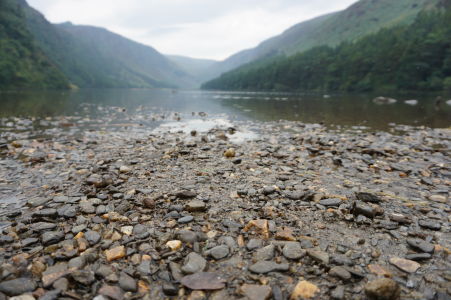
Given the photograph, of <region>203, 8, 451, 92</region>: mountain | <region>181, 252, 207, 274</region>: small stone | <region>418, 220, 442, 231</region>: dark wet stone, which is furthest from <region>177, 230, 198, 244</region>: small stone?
<region>203, 8, 451, 92</region>: mountain

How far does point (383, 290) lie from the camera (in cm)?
262

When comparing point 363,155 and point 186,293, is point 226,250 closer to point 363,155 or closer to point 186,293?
point 186,293

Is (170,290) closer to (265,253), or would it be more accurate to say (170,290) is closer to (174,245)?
(174,245)

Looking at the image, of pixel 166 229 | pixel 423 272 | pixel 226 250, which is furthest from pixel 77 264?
pixel 423 272

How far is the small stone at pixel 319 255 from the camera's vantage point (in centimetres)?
325

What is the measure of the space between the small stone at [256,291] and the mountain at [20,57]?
122m

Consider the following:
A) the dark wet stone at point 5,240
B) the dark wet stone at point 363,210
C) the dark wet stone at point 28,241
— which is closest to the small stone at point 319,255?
the dark wet stone at point 363,210

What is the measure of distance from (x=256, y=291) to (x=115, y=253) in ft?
6.17

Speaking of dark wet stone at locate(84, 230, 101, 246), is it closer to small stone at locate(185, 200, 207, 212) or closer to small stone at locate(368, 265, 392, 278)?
small stone at locate(185, 200, 207, 212)

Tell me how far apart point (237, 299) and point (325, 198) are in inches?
121

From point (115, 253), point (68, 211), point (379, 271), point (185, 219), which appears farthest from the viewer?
point (68, 211)

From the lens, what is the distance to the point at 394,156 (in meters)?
8.52

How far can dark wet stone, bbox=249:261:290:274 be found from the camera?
313 cm

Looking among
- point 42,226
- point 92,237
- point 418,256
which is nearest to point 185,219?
point 92,237
